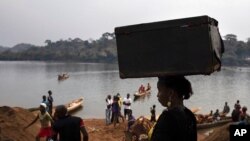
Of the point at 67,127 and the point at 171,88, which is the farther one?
the point at 67,127

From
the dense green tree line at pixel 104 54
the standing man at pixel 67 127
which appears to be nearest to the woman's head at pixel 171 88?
the standing man at pixel 67 127

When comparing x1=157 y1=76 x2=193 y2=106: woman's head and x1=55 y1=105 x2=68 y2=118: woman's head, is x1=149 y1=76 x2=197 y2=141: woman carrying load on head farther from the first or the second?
x1=55 y1=105 x2=68 y2=118: woman's head

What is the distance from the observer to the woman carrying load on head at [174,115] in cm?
249

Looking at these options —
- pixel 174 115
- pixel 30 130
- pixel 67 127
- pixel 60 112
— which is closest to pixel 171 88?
pixel 174 115

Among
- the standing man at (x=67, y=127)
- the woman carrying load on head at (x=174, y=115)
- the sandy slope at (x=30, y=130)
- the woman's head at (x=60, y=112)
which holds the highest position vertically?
the woman carrying load on head at (x=174, y=115)

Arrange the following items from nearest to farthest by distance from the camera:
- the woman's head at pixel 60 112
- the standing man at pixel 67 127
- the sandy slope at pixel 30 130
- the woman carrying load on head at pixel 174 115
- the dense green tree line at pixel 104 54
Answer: the woman carrying load on head at pixel 174 115
the standing man at pixel 67 127
the woman's head at pixel 60 112
the sandy slope at pixel 30 130
the dense green tree line at pixel 104 54

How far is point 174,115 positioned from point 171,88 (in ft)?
0.74

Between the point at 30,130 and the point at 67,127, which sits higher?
the point at 67,127

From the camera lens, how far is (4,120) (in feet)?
48.1

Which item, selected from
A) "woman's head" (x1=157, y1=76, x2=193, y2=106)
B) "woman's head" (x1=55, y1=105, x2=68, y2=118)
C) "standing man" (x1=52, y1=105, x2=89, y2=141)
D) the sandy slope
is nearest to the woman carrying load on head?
"woman's head" (x1=157, y1=76, x2=193, y2=106)

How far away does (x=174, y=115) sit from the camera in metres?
2.52

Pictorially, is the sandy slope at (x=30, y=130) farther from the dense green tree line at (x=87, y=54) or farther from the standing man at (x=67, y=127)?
the dense green tree line at (x=87, y=54)

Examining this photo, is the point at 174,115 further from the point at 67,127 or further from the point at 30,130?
the point at 30,130

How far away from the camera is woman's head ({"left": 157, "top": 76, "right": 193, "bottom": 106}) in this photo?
2668 millimetres
